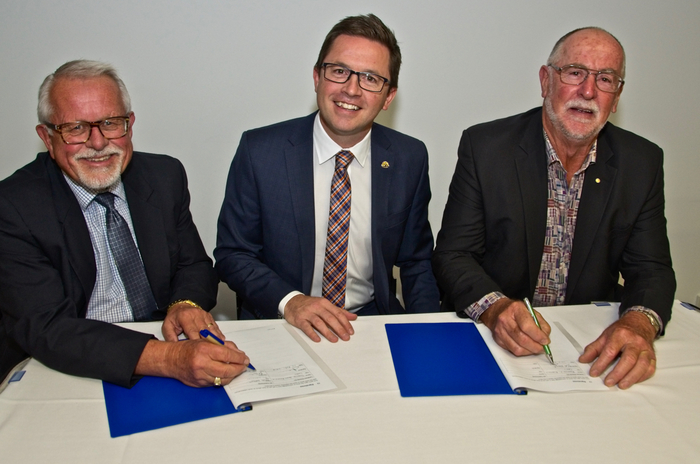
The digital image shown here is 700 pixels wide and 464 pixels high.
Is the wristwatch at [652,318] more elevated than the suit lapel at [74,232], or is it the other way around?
the suit lapel at [74,232]

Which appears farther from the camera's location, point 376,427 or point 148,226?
point 148,226

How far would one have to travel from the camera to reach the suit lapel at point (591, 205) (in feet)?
7.61

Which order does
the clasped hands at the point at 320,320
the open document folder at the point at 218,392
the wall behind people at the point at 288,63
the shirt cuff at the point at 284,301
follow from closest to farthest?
the open document folder at the point at 218,392 → the clasped hands at the point at 320,320 → the shirt cuff at the point at 284,301 → the wall behind people at the point at 288,63

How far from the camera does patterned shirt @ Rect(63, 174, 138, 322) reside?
2045mm

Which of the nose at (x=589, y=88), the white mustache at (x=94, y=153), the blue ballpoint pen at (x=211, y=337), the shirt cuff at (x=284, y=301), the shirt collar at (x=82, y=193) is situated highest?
the nose at (x=589, y=88)

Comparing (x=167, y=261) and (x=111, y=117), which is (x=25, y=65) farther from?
(x=167, y=261)

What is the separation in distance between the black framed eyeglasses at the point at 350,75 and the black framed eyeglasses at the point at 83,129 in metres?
0.85

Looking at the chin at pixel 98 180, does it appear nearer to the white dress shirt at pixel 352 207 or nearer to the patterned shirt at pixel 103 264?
the patterned shirt at pixel 103 264

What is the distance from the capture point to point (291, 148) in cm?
240

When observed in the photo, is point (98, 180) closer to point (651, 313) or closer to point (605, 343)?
point (605, 343)

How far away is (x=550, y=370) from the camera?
1.60 m

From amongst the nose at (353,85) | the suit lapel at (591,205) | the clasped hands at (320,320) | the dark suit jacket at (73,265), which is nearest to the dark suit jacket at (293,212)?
the dark suit jacket at (73,265)

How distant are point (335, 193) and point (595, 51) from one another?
1.23 m

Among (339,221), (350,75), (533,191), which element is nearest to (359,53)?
(350,75)
